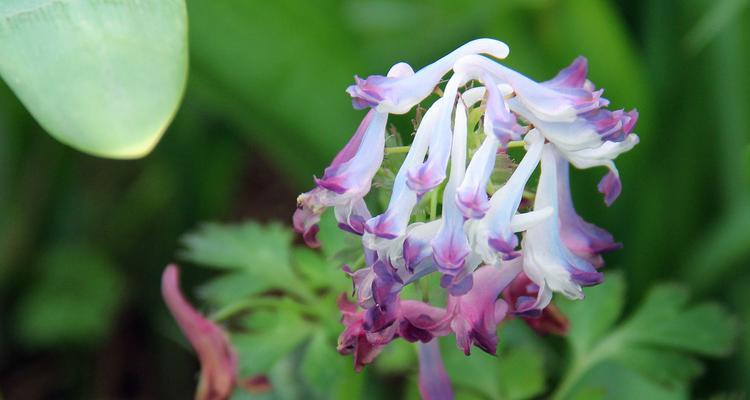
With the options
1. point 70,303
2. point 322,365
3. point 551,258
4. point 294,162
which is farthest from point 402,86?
point 70,303

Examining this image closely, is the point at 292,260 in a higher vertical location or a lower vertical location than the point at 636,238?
higher

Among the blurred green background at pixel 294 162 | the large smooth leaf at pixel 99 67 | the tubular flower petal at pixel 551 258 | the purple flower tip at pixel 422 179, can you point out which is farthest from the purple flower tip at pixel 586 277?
the blurred green background at pixel 294 162

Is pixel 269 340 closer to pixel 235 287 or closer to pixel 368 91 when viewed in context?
pixel 235 287

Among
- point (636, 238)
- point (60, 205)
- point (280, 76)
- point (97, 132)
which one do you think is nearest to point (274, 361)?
point (97, 132)

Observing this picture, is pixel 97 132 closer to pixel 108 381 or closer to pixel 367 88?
pixel 367 88

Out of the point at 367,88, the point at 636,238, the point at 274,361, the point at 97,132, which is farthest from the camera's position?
the point at 636,238

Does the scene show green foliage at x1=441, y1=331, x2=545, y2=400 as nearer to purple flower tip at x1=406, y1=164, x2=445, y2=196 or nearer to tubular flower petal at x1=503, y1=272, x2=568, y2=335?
tubular flower petal at x1=503, y1=272, x2=568, y2=335

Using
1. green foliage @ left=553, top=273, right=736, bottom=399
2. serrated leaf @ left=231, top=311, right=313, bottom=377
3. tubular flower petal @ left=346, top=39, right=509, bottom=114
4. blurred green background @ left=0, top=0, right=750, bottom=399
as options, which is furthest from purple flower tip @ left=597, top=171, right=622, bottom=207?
blurred green background @ left=0, top=0, right=750, bottom=399
